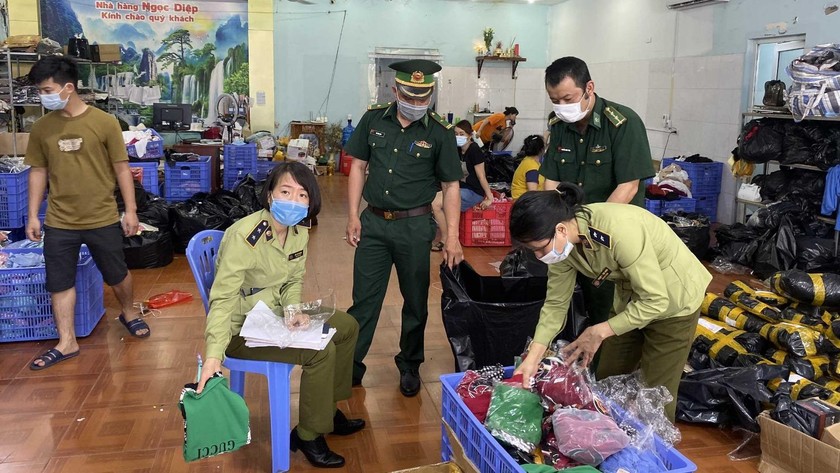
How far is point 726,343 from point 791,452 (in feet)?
3.22

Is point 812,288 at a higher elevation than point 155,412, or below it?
higher

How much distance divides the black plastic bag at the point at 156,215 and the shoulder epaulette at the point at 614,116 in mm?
4153

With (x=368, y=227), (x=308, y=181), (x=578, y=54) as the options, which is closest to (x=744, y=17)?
(x=578, y=54)

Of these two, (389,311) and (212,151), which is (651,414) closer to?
(389,311)

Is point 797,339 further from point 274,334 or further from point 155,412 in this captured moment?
point 155,412

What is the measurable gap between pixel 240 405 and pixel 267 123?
10.1 meters

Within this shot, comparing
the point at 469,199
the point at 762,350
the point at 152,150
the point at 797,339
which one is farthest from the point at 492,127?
the point at 797,339

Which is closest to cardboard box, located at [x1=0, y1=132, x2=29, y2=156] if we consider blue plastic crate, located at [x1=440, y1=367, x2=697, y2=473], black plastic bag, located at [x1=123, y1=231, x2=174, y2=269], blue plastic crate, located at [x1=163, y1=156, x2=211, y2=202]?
blue plastic crate, located at [x1=163, y1=156, x2=211, y2=202]

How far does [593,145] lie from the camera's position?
3.03 metres

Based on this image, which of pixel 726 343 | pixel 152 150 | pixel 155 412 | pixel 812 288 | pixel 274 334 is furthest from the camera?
pixel 152 150

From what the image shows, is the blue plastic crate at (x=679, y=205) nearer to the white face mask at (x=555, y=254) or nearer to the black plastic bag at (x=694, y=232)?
the black plastic bag at (x=694, y=232)

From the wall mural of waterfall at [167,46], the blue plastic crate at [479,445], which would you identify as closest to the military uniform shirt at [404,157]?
the blue plastic crate at [479,445]

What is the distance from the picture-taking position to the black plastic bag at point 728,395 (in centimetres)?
300

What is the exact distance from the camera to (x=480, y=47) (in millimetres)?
12188
